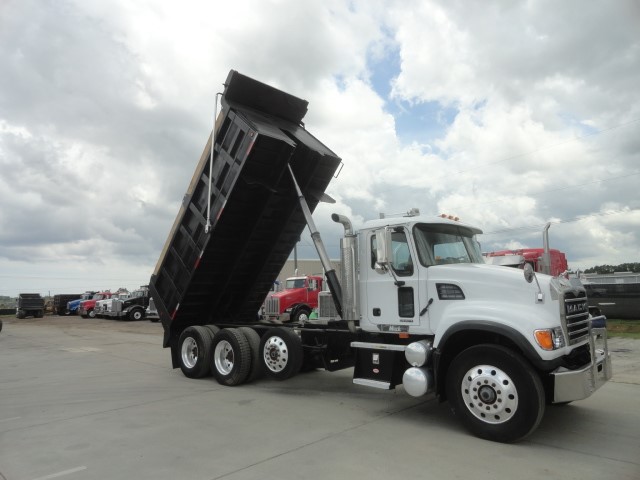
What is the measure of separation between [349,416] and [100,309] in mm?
30602

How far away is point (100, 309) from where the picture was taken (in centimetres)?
3216

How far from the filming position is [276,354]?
7441 millimetres

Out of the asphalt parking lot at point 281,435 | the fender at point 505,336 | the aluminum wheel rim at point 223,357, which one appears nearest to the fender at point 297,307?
the asphalt parking lot at point 281,435

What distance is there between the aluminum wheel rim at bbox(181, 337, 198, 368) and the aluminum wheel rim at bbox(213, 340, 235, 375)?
0.63 meters

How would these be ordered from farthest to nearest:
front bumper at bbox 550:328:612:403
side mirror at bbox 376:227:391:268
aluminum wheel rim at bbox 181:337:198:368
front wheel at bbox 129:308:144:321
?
1. front wheel at bbox 129:308:144:321
2. aluminum wheel rim at bbox 181:337:198:368
3. side mirror at bbox 376:227:391:268
4. front bumper at bbox 550:328:612:403

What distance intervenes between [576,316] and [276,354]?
4.32 m

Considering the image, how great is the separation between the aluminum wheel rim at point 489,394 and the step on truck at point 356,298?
0.4 inches

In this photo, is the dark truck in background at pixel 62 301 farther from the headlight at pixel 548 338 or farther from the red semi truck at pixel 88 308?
the headlight at pixel 548 338

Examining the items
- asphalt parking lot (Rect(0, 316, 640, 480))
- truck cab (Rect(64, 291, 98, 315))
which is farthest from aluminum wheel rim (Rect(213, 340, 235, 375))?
truck cab (Rect(64, 291, 98, 315))

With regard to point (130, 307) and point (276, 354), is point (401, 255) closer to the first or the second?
point (276, 354)

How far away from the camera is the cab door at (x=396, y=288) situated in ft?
19.1

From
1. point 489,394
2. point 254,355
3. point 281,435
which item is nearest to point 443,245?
point 489,394

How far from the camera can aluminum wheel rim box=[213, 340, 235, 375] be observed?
26.2 ft

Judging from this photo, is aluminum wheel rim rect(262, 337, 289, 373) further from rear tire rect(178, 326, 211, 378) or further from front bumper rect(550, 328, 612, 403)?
front bumper rect(550, 328, 612, 403)
